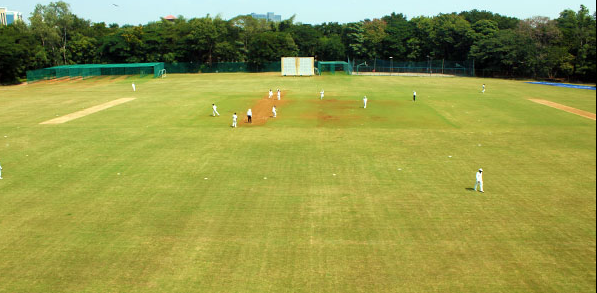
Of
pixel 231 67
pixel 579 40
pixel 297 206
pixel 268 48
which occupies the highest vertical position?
pixel 268 48

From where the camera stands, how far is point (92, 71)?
92.8m

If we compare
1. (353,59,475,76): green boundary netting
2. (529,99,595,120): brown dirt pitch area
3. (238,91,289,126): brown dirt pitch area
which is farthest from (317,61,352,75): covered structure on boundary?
(529,99,595,120): brown dirt pitch area

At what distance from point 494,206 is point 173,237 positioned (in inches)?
617

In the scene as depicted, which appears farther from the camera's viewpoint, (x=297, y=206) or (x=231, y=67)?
(x=231, y=67)

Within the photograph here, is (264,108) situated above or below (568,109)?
above

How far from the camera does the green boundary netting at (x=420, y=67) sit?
345ft

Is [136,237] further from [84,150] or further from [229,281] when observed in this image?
[84,150]

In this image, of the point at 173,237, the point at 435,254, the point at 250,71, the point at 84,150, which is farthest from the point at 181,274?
the point at 250,71

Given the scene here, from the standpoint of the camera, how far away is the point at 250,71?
4646 inches

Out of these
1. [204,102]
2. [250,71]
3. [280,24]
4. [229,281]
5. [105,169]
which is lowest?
[229,281]

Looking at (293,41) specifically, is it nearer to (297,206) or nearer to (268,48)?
(268,48)

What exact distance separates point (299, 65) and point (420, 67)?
34749 mm

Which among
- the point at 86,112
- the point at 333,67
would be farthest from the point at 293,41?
the point at 86,112

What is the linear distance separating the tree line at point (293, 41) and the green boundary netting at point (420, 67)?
11.0 feet
